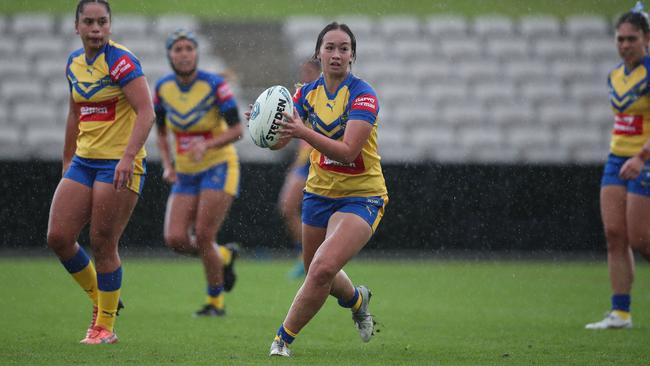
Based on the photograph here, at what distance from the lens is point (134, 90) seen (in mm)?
6770

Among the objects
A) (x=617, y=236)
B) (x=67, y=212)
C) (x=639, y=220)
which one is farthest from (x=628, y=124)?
(x=67, y=212)

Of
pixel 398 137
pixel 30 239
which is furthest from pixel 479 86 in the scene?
pixel 30 239

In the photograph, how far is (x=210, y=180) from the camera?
30.0 feet

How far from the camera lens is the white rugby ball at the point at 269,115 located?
587 cm

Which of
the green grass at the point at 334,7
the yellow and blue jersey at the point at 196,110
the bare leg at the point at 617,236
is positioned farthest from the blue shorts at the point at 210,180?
the green grass at the point at 334,7

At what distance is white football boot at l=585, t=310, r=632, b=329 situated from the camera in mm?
8070

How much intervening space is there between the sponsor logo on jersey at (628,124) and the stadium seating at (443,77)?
27.7 ft

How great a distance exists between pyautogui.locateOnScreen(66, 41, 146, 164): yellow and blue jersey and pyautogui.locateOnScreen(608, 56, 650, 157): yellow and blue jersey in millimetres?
4099

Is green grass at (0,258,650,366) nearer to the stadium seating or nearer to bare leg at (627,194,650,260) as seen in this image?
bare leg at (627,194,650,260)

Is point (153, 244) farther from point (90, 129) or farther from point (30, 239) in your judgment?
point (90, 129)

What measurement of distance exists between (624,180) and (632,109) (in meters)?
0.62

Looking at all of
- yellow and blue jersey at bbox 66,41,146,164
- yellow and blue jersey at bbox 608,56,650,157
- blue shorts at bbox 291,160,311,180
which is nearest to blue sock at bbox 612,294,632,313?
yellow and blue jersey at bbox 608,56,650,157

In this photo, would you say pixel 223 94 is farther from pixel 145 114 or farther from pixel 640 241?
pixel 640 241

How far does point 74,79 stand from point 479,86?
13.4 m
